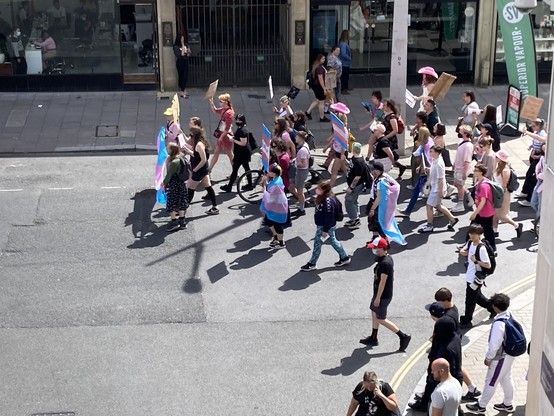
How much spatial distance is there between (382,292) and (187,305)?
306cm

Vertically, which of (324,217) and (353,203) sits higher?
Result: (324,217)

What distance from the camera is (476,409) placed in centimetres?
1150

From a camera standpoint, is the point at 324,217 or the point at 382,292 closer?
the point at 382,292

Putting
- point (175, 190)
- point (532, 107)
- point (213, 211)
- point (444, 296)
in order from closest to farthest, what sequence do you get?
point (444, 296), point (175, 190), point (213, 211), point (532, 107)


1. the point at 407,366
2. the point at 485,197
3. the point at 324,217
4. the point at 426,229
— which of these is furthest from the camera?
the point at 426,229

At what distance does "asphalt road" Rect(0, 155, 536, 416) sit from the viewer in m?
11.9

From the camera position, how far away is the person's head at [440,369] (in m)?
10.0

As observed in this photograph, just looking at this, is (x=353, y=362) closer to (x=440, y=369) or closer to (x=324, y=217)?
(x=440, y=369)

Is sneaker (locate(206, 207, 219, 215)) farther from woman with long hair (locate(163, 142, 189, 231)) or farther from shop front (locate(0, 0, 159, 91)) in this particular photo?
shop front (locate(0, 0, 159, 91))

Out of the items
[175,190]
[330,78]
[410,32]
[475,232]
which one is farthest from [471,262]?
[410,32]

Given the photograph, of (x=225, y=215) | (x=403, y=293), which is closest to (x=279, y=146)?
(x=225, y=215)

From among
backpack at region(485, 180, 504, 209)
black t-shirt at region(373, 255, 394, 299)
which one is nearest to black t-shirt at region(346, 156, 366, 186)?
backpack at region(485, 180, 504, 209)

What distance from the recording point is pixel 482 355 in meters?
12.7

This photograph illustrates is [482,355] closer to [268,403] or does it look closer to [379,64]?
[268,403]
